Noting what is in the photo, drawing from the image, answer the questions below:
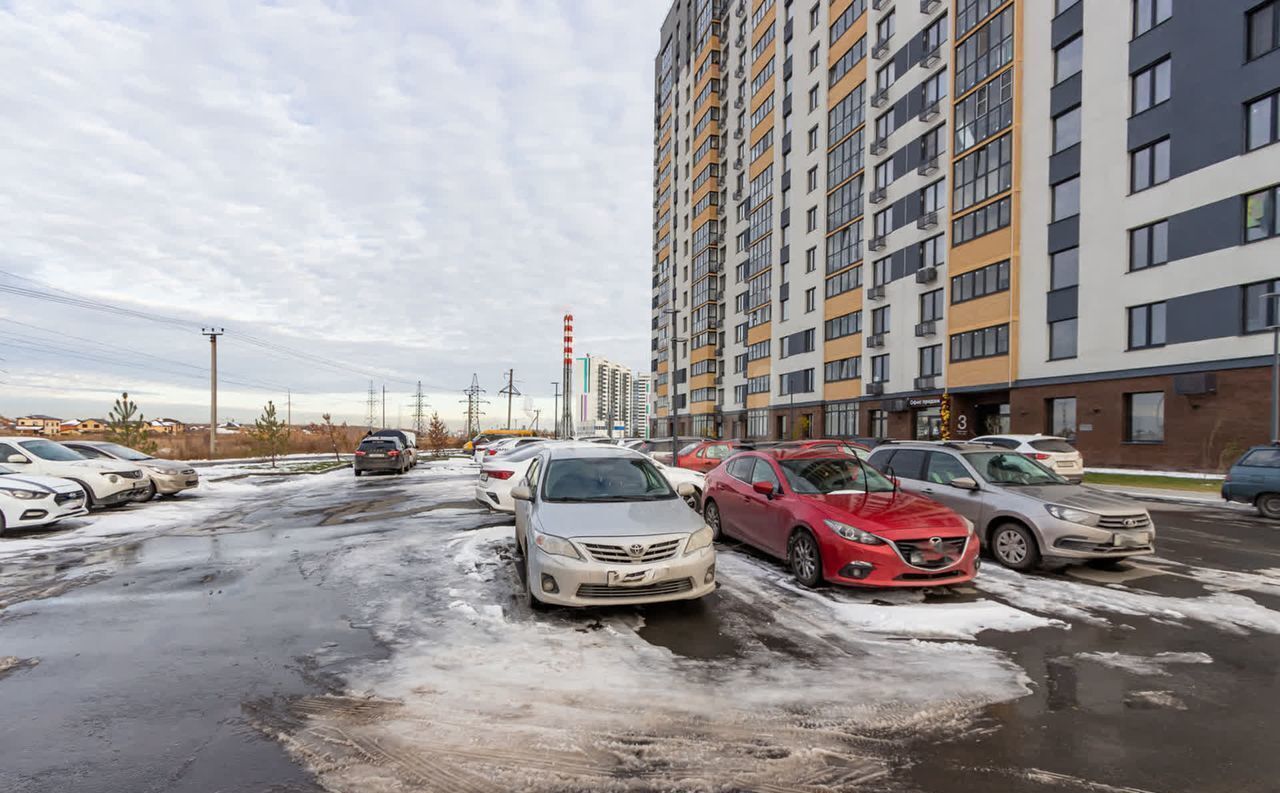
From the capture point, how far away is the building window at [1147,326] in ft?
79.3

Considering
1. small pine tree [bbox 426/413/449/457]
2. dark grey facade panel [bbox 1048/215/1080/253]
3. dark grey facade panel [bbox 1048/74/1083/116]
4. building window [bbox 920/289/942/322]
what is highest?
dark grey facade panel [bbox 1048/74/1083/116]

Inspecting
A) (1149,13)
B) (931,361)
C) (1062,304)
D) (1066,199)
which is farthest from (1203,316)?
(931,361)

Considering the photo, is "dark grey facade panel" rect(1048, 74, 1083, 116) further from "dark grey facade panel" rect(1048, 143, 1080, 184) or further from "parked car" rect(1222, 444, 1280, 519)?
"parked car" rect(1222, 444, 1280, 519)

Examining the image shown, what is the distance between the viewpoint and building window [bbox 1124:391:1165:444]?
24.1 meters

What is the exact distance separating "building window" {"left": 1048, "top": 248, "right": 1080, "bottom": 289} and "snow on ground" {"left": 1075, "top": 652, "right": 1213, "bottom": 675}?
27.3 meters

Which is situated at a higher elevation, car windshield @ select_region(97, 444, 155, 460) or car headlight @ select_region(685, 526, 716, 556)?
car headlight @ select_region(685, 526, 716, 556)

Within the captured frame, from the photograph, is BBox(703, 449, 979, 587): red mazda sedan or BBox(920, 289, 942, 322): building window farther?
BBox(920, 289, 942, 322): building window

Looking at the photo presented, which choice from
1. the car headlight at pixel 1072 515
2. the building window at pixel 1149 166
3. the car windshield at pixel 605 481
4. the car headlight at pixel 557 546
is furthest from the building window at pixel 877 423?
the car headlight at pixel 557 546

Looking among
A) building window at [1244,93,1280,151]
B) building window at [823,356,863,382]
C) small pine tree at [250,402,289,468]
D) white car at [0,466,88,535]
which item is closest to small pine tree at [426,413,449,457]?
small pine tree at [250,402,289,468]

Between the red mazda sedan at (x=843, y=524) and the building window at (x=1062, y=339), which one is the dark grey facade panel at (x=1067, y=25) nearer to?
the building window at (x=1062, y=339)

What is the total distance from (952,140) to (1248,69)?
1341 cm

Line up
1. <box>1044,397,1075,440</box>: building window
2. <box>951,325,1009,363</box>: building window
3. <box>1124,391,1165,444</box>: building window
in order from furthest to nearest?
1. <box>951,325,1009,363</box>: building window
2. <box>1044,397,1075,440</box>: building window
3. <box>1124,391,1165,444</box>: building window

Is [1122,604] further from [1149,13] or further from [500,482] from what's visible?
[1149,13]

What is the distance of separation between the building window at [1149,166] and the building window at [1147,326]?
186 inches
